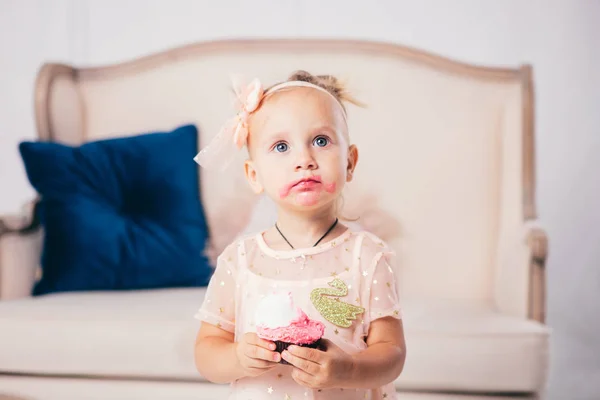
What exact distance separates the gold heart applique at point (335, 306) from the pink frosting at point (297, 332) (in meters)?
0.11

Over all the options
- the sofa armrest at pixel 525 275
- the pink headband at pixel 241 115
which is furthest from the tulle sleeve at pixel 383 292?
the sofa armrest at pixel 525 275

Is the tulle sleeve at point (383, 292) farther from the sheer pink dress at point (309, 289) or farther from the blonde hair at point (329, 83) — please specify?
the blonde hair at point (329, 83)

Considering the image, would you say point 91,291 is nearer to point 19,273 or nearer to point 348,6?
point 19,273

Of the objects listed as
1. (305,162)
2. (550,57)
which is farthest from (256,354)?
(550,57)

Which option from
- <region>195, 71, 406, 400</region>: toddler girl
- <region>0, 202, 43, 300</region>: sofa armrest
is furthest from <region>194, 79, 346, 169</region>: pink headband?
<region>0, 202, 43, 300</region>: sofa armrest

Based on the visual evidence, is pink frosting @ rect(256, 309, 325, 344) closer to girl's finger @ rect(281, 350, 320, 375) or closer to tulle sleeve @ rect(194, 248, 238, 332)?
girl's finger @ rect(281, 350, 320, 375)

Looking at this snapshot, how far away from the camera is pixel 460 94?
210 cm

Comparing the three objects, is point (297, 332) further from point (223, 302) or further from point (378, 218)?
point (378, 218)

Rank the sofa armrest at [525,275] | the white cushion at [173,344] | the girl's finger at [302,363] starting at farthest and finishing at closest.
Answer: the sofa armrest at [525,275], the white cushion at [173,344], the girl's finger at [302,363]

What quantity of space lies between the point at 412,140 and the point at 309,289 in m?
1.23

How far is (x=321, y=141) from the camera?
0.95m

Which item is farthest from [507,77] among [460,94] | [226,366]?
[226,366]

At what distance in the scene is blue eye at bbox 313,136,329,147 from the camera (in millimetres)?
945

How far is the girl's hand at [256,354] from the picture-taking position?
0.79 meters
